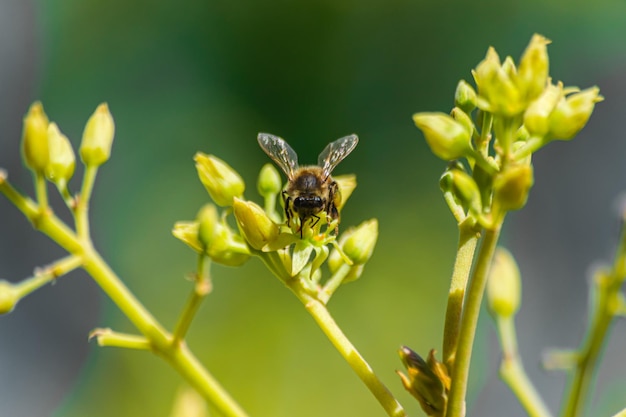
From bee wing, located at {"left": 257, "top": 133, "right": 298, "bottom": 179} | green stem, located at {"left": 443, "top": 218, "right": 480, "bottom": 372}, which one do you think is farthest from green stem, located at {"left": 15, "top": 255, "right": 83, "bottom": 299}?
bee wing, located at {"left": 257, "top": 133, "right": 298, "bottom": 179}

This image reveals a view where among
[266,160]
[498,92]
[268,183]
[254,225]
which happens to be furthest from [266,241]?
[266,160]

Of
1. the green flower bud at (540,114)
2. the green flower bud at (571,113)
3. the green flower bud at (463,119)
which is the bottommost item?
the green flower bud at (571,113)

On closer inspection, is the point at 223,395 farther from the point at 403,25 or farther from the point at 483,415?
the point at 403,25

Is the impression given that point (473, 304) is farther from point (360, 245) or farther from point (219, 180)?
point (219, 180)

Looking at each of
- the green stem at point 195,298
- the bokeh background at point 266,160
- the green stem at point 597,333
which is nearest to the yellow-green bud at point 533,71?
the green stem at point 597,333

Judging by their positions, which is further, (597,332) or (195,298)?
(195,298)

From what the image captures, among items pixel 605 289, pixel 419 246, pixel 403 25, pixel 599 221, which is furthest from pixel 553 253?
pixel 605 289

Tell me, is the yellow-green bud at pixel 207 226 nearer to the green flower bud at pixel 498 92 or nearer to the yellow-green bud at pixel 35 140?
the yellow-green bud at pixel 35 140

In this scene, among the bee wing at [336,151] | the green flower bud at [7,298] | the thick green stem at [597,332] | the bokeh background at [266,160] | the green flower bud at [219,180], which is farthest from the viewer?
the bokeh background at [266,160]
